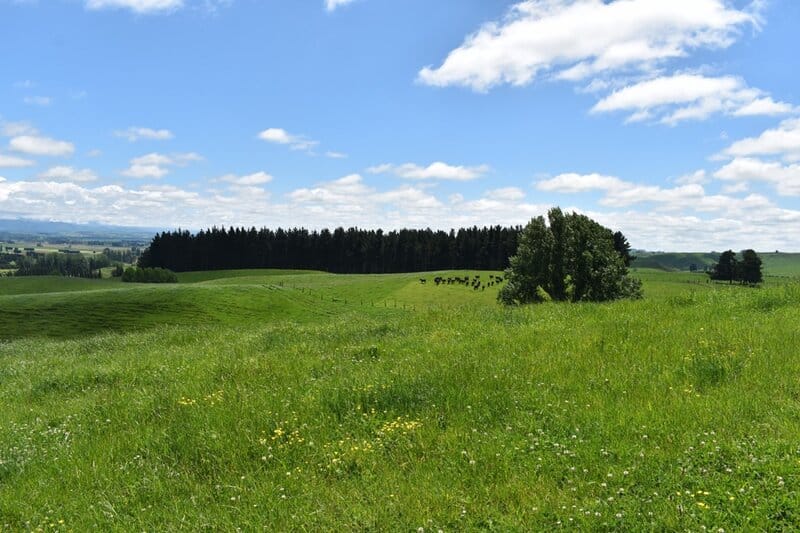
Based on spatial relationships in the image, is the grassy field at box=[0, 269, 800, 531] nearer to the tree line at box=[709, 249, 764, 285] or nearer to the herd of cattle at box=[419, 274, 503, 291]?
the herd of cattle at box=[419, 274, 503, 291]

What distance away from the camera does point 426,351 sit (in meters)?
12.6

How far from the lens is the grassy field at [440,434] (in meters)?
5.70

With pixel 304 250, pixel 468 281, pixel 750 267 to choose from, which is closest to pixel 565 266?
pixel 468 281

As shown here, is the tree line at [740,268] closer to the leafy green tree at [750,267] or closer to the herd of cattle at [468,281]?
the leafy green tree at [750,267]

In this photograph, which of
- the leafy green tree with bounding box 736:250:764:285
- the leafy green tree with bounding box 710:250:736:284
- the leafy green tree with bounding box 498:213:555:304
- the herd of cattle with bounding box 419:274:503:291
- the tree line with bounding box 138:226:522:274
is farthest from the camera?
the tree line with bounding box 138:226:522:274

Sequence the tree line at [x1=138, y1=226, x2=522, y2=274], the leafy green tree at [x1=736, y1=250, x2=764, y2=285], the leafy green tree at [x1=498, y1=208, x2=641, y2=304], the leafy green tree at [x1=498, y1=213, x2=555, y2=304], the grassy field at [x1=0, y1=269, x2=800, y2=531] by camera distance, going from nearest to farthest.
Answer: the grassy field at [x1=0, y1=269, x2=800, y2=531] → the leafy green tree at [x1=498, y1=208, x2=641, y2=304] → the leafy green tree at [x1=498, y1=213, x2=555, y2=304] → the leafy green tree at [x1=736, y1=250, x2=764, y2=285] → the tree line at [x1=138, y1=226, x2=522, y2=274]

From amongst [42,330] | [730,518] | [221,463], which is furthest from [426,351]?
[42,330]

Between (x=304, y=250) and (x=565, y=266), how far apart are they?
135758mm

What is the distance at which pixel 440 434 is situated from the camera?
7645mm

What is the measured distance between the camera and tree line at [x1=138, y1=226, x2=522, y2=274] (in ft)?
540

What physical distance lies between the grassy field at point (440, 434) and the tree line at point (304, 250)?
14948 cm

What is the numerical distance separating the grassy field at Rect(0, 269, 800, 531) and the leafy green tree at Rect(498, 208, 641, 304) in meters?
31.9

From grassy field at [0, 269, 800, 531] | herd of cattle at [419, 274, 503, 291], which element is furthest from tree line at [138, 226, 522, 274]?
grassy field at [0, 269, 800, 531]

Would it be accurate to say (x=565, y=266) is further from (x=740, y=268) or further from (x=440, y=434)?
(x=740, y=268)
